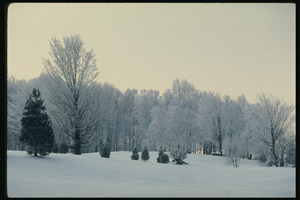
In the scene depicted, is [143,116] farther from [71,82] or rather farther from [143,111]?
[71,82]

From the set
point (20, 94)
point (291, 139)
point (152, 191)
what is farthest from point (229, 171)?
point (20, 94)

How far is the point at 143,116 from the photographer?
52031 millimetres

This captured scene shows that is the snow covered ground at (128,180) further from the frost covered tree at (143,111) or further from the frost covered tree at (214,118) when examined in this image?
the frost covered tree at (143,111)

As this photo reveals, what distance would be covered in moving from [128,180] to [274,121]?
22.1 m

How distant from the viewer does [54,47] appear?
2080cm

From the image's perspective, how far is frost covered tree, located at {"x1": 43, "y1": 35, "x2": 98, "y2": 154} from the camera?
20172mm

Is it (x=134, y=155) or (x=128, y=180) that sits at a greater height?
(x=128, y=180)

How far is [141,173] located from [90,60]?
9.33m

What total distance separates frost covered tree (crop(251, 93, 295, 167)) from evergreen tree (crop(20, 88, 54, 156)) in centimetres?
2252

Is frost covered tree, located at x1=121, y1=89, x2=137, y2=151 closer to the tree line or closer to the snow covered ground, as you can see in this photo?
the tree line

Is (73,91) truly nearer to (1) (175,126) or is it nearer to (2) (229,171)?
(2) (229,171)

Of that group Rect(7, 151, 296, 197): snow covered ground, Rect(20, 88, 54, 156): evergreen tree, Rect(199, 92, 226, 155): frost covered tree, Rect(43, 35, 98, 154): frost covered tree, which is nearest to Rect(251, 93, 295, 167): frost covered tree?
Rect(199, 92, 226, 155): frost covered tree

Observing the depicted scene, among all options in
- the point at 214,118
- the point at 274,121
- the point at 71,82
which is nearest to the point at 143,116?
the point at 214,118

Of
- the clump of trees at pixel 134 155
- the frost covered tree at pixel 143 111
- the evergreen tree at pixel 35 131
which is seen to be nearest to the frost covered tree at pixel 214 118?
the frost covered tree at pixel 143 111
